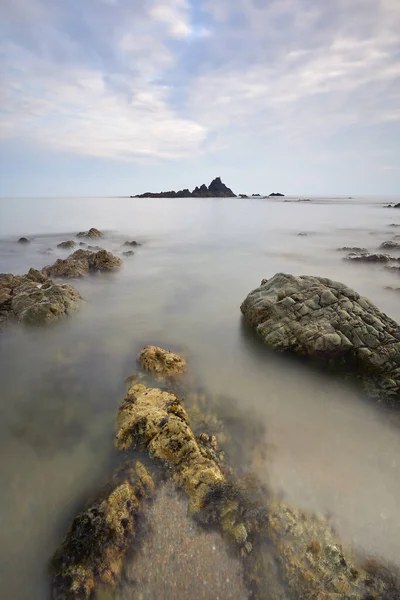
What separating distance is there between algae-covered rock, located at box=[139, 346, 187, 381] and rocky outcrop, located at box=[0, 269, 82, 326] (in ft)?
10.3

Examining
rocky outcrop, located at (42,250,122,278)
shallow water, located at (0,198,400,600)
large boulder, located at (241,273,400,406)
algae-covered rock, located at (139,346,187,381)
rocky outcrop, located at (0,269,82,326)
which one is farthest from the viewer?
rocky outcrop, located at (42,250,122,278)

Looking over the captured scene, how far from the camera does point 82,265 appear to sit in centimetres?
1225

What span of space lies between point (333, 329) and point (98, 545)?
476 cm

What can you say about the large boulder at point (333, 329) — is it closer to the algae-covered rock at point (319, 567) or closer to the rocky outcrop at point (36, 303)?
the algae-covered rock at point (319, 567)

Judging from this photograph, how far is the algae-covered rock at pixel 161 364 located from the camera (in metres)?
5.15

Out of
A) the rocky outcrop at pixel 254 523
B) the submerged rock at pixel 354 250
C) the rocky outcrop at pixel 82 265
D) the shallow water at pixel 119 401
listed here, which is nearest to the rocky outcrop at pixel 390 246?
the submerged rock at pixel 354 250

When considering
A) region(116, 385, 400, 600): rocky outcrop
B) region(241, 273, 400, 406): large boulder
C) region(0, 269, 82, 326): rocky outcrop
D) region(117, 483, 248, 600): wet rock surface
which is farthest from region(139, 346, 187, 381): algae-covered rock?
region(0, 269, 82, 326): rocky outcrop

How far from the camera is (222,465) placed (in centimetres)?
348

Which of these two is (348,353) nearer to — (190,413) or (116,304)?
(190,413)

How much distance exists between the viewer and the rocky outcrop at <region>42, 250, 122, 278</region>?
11.6 meters

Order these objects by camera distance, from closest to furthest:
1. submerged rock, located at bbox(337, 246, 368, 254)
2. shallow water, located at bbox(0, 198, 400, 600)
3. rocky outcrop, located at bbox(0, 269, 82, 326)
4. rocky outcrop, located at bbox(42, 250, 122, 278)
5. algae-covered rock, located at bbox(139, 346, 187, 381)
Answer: shallow water, located at bbox(0, 198, 400, 600), algae-covered rock, located at bbox(139, 346, 187, 381), rocky outcrop, located at bbox(0, 269, 82, 326), rocky outcrop, located at bbox(42, 250, 122, 278), submerged rock, located at bbox(337, 246, 368, 254)

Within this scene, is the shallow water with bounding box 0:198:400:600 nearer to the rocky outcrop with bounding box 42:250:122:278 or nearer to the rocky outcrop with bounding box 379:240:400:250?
the rocky outcrop with bounding box 42:250:122:278

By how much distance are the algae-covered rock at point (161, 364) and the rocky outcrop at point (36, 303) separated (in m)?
3.15

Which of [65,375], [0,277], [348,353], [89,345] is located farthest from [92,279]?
[348,353]
